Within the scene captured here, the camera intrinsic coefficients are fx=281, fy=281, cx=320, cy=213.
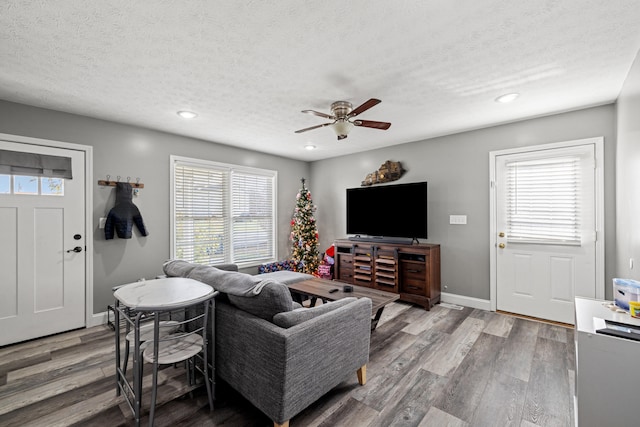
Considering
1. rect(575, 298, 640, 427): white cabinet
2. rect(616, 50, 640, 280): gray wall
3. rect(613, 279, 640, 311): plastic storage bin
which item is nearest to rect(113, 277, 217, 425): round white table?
rect(575, 298, 640, 427): white cabinet

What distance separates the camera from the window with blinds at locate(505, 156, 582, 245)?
328 centimetres

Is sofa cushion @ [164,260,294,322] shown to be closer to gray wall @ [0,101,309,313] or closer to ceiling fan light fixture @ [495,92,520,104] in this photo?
gray wall @ [0,101,309,313]

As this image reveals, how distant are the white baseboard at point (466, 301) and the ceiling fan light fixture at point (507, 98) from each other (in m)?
2.58

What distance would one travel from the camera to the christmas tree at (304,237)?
17.7 ft

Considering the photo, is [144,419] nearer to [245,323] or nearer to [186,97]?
[245,323]

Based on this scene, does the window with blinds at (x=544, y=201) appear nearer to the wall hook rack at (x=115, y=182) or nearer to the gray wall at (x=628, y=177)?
the gray wall at (x=628, y=177)

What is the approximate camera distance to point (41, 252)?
3.07m

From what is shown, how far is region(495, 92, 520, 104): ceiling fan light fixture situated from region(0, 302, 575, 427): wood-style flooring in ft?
8.29

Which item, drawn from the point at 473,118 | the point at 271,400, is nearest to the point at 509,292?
the point at 473,118

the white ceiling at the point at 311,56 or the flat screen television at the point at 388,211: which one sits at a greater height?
the white ceiling at the point at 311,56

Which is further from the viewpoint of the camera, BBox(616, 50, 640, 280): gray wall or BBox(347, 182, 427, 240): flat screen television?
BBox(347, 182, 427, 240): flat screen television

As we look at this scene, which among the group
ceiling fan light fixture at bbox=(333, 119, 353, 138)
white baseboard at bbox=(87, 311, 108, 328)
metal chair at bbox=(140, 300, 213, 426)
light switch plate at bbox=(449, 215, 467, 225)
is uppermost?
ceiling fan light fixture at bbox=(333, 119, 353, 138)

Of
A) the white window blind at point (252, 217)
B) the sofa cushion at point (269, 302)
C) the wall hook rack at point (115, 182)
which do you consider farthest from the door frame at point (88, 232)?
the sofa cushion at point (269, 302)

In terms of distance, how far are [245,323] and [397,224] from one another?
10.3ft
